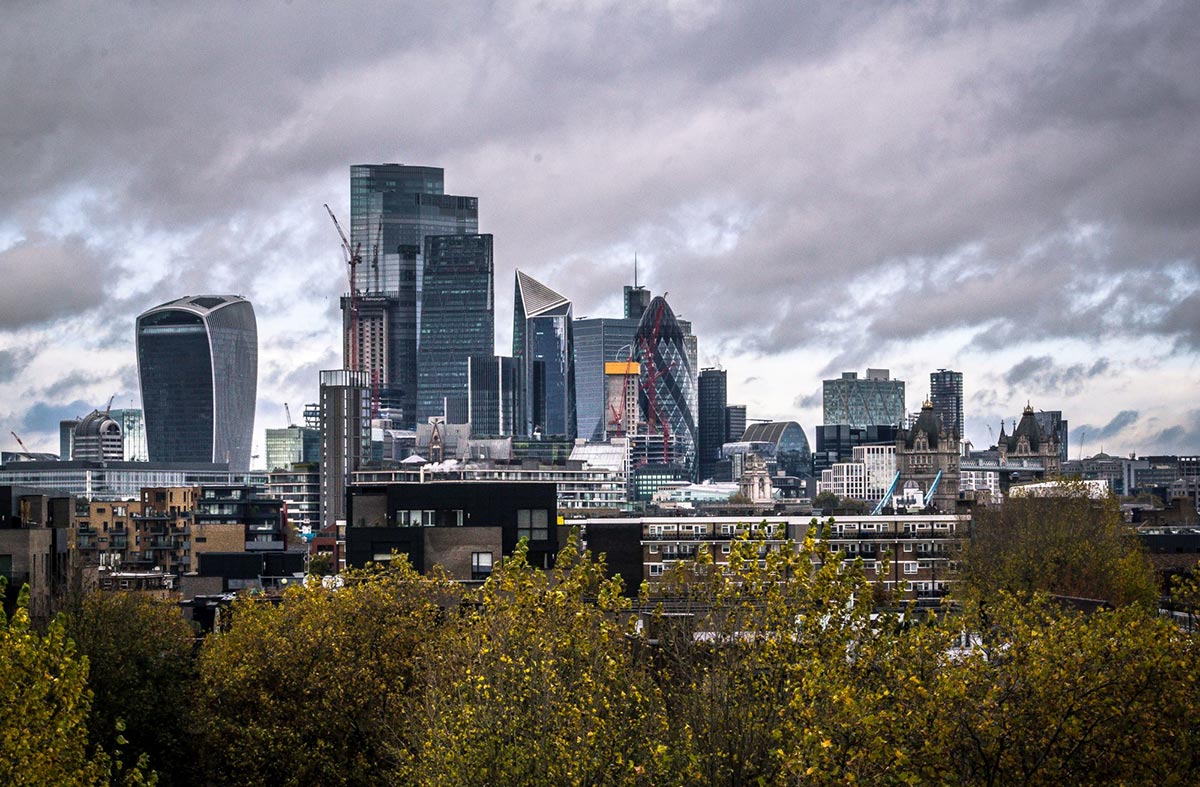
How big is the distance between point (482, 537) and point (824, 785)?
6291 cm

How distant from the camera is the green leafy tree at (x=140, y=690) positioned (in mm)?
57781

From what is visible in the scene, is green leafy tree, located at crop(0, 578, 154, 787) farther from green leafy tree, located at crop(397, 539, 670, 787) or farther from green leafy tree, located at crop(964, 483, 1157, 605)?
green leafy tree, located at crop(964, 483, 1157, 605)

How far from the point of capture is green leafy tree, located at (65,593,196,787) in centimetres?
5778

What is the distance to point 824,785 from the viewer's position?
91.6 ft

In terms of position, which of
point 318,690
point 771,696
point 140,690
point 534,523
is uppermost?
point 534,523

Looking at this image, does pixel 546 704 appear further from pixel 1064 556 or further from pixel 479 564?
pixel 1064 556

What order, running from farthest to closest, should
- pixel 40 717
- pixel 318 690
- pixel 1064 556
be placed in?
pixel 1064 556, pixel 318 690, pixel 40 717

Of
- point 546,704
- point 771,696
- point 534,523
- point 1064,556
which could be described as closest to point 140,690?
point 546,704

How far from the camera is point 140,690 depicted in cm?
5856

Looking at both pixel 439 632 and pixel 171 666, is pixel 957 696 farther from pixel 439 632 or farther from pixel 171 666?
pixel 171 666

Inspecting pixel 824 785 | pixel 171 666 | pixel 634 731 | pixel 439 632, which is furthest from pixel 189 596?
pixel 824 785

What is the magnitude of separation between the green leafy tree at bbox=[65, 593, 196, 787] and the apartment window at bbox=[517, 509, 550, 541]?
1180 inches

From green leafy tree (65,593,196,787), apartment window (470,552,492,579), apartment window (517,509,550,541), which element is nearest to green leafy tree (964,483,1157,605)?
apartment window (517,509,550,541)

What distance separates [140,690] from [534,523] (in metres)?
37.1
